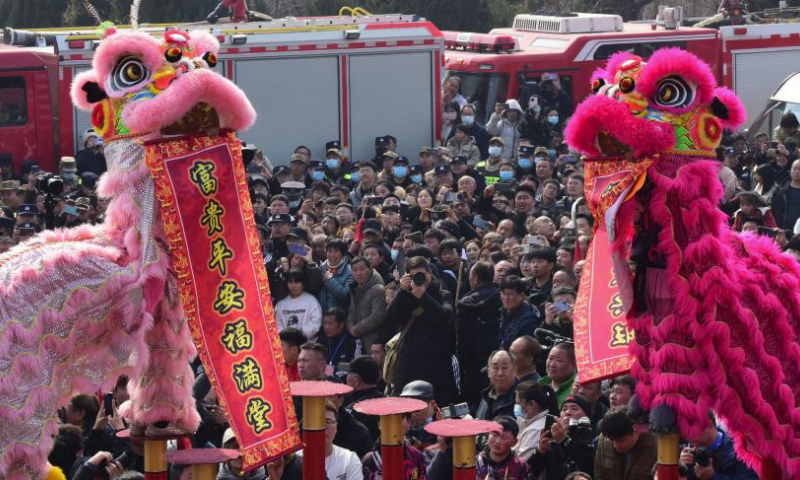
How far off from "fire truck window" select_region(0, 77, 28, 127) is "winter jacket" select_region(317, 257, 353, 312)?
288 inches

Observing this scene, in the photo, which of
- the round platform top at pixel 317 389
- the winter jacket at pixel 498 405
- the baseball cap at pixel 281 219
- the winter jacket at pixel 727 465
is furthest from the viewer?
the baseball cap at pixel 281 219

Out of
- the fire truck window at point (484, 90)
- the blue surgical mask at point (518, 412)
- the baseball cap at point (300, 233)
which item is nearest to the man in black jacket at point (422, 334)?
the blue surgical mask at point (518, 412)

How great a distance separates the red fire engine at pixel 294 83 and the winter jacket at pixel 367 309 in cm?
711

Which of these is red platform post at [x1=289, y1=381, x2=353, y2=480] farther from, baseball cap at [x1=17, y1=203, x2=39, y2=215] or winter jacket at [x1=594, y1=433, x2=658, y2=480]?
baseball cap at [x1=17, y1=203, x2=39, y2=215]

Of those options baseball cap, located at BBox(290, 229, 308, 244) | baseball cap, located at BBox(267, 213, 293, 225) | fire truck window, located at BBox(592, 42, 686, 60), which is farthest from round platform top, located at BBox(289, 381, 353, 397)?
fire truck window, located at BBox(592, 42, 686, 60)

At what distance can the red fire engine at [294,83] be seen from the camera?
19359 millimetres

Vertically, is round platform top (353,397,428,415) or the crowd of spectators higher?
round platform top (353,397,428,415)

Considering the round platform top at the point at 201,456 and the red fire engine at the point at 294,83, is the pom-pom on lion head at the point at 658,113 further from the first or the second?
the red fire engine at the point at 294,83

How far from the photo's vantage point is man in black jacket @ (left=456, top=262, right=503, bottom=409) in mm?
11930

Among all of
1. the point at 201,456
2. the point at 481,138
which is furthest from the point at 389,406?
the point at 481,138

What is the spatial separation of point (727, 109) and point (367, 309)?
5.15 metres

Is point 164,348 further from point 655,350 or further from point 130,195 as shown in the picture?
point 655,350

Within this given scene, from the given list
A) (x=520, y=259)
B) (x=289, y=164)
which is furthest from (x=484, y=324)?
(x=289, y=164)

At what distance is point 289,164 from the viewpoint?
20.0 meters
